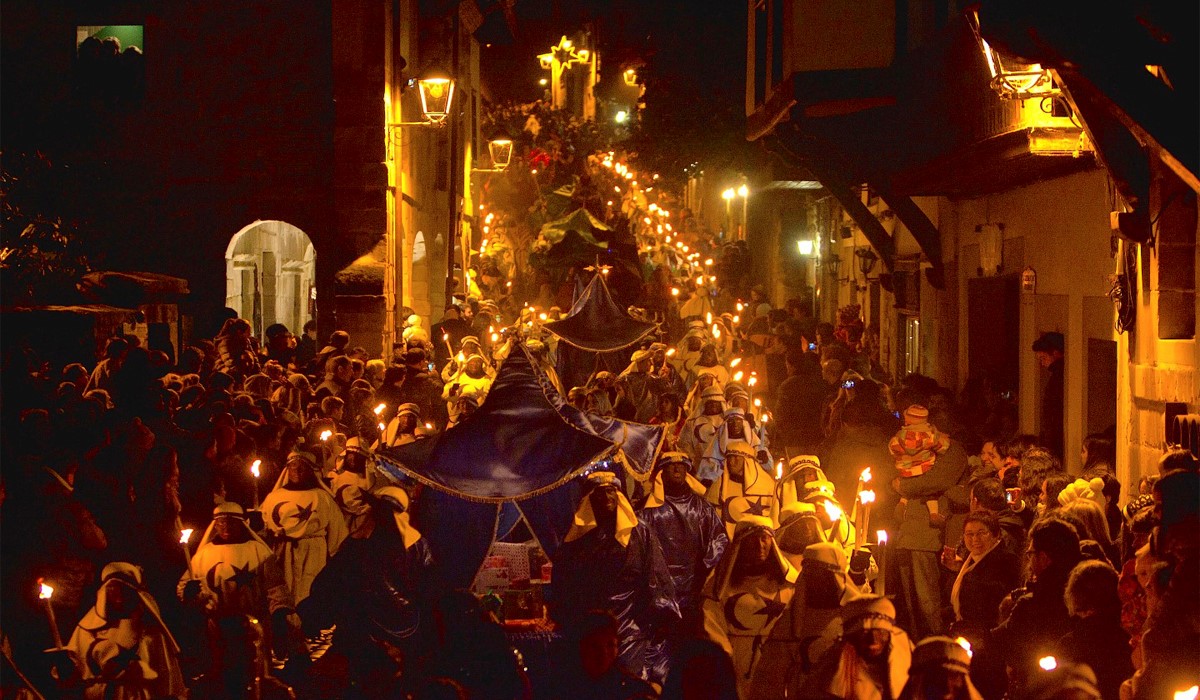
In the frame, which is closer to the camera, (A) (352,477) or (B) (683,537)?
(B) (683,537)

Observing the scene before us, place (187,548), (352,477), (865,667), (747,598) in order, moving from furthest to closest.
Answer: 1. (352,477)
2. (187,548)
3. (747,598)
4. (865,667)

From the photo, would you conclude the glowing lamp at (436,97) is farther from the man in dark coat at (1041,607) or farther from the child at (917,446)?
the man in dark coat at (1041,607)

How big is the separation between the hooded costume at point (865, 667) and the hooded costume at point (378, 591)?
3.02 metres

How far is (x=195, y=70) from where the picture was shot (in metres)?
23.8

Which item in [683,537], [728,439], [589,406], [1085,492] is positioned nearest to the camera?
[1085,492]

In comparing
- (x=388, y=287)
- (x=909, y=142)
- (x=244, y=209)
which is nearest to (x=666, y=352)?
(x=909, y=142)

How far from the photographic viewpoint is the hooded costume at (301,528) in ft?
34.0

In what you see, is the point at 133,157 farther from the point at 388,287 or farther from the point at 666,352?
the point at 666,352

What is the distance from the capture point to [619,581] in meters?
8.94

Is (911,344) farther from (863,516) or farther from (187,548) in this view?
(187,548)

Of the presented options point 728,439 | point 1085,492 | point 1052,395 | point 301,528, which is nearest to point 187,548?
point 301,528

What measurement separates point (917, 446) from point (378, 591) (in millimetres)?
4680

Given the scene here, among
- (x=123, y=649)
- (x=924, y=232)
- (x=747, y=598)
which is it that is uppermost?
(x=924, y=232)

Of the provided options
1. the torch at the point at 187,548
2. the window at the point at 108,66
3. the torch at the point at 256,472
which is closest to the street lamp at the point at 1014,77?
the torch at the point at 256,472
